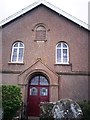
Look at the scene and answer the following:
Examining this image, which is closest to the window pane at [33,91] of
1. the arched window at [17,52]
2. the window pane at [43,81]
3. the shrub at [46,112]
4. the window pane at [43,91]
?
the window pane at [43,91]

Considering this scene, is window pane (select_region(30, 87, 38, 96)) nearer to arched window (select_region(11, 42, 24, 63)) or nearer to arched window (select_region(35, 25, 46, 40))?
arched window (select_region(11, 42, 24, 63))

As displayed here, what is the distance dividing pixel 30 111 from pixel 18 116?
235cm

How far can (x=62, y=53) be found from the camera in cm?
1925

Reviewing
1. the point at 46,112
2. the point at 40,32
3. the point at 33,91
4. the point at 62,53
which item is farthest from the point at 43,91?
the point at 46,112

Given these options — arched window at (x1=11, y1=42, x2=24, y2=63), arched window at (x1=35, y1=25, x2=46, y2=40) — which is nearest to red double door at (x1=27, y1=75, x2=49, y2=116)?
arched window at (x1=11, y1=42, x2=24, y2=63)

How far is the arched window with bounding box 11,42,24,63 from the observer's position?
19.3m

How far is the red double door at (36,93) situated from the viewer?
18.4m

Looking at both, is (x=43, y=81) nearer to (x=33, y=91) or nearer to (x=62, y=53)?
(x=33, y=91)

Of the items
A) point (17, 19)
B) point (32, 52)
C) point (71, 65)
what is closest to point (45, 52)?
point (32, 52)

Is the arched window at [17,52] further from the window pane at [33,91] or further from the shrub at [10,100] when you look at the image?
the shrub at [10,100]

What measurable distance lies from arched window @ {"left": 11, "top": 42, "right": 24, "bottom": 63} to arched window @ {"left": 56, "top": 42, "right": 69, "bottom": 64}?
2.93 m

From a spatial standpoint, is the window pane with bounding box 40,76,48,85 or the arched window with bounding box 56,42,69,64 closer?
the arched window with bounding box 56,42,69,64

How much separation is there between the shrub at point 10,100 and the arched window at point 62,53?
537 centimetres

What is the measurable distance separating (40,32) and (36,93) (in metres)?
5.03
